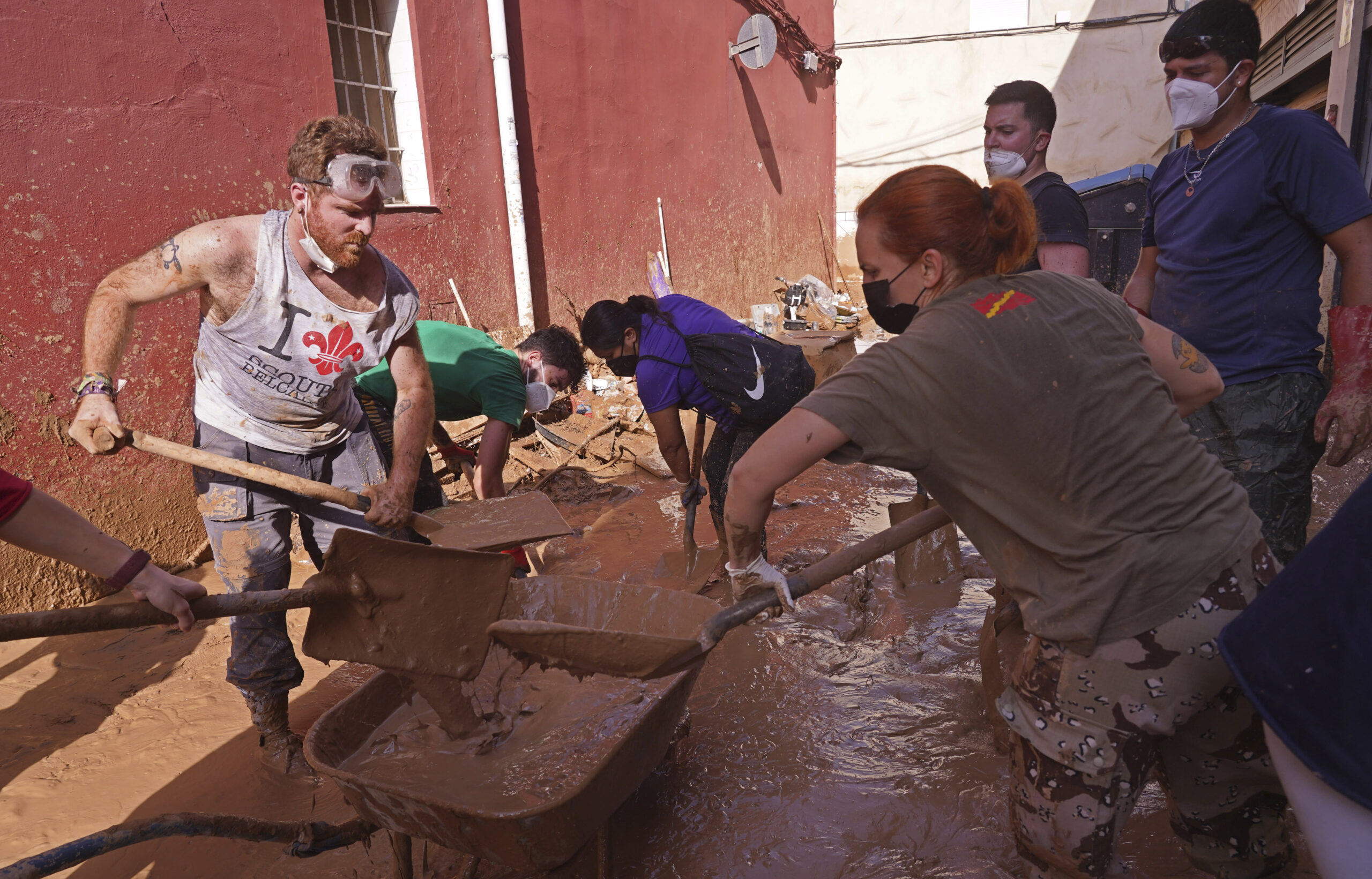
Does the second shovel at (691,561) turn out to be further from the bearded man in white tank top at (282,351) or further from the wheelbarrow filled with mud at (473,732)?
the bearded man in white tank top at (282,351)

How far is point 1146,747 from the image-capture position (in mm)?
1577

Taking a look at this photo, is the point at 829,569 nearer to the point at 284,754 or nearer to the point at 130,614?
the point at 130,614

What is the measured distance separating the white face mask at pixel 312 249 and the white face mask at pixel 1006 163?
250 centimetres

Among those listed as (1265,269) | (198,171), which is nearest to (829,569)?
(1265,269)

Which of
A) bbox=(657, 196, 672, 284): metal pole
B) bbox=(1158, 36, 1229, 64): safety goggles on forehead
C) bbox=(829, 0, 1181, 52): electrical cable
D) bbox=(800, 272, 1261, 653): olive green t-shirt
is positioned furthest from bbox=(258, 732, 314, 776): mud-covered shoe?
bbox=(829, 0, 1181, 52): electrical cable

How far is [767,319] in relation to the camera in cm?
1115

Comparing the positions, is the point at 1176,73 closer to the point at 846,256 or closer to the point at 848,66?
the point at 846,256

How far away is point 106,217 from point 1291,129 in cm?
486

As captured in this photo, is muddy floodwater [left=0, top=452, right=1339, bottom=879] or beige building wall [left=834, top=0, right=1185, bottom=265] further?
beige building wall [left=834, top=0, right=1185, bottom=265]

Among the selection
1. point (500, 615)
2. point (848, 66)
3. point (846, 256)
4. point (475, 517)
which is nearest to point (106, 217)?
point (475, 517)

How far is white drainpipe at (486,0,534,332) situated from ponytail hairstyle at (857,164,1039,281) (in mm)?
5480

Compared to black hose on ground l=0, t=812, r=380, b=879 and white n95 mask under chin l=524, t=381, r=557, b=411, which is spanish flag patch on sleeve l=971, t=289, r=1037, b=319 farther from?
white n95 mask under chin l=524, t=381, r=557, b=411

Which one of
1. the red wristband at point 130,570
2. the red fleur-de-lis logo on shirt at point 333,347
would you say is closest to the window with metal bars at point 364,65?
the red fleur-de-lis logo on shirt at point 333,347

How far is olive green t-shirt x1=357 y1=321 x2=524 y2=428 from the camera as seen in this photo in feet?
12.3
